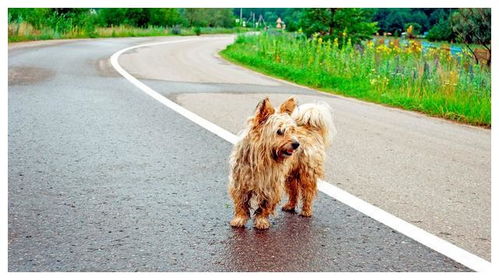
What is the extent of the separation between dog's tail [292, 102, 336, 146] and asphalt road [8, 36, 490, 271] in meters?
0.70

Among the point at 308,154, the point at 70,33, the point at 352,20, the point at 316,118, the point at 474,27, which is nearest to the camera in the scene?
the point at 308,154

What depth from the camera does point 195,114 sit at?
32.1 feet

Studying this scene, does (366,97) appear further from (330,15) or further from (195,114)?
(330,15)

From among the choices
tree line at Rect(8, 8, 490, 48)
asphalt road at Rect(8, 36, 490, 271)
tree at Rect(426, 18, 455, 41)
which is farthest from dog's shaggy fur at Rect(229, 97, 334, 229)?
tree at Rect(426, 18, 455, 41)

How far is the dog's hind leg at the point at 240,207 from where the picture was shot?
15.5 ft

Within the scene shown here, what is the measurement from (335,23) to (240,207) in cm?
1997

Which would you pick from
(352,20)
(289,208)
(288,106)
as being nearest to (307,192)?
(289,208)

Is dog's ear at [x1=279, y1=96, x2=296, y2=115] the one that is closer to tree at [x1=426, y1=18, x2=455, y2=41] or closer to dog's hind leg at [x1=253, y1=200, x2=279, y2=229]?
dog's hind leg at [x1=253, y1=200, x2=279, y2=229]

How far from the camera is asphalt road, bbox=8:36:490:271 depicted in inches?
158

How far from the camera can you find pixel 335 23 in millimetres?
23703

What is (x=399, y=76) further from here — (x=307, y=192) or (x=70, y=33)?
(x=70, y=33)

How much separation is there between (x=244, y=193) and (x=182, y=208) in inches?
26.1

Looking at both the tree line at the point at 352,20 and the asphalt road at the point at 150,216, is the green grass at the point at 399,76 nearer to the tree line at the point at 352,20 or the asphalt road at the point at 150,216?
the tree line at the point at 352,20
